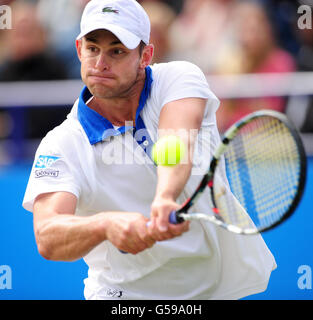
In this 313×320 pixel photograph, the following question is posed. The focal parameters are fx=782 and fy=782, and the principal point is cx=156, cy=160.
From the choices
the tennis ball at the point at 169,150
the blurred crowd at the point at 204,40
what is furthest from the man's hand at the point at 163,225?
the blurred crowd at the point at 204,40

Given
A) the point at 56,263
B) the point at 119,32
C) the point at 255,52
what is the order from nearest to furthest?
the point at 119,32 → the point at 56,263 → the point at 255,52

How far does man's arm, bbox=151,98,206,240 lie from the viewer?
2520mm

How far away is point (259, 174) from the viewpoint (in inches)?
120

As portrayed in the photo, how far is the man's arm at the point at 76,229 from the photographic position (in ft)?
8.35

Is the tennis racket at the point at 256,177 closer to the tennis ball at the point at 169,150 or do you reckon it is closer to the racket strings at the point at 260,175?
the racket strings at the point at 260,175

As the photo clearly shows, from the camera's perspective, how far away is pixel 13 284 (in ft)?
15.9

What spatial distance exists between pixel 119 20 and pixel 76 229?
2.68 ft

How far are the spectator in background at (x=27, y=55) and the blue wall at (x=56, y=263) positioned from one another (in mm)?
982

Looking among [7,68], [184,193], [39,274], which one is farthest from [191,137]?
[7,68]

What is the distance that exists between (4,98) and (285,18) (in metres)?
2.28

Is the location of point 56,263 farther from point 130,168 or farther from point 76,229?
point 76,229

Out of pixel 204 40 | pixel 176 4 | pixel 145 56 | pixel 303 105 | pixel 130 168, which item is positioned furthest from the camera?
pixel 176 4

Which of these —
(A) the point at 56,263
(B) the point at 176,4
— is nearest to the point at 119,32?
(A) the point at 56,263

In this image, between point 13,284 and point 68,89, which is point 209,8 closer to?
point 68,89
